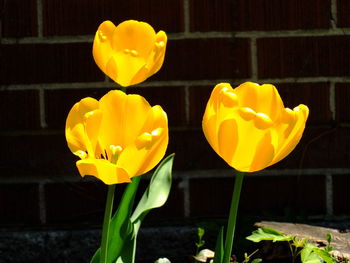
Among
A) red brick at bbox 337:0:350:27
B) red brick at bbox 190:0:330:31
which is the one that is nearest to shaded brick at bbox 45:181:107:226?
red brick at bbox 190:0:330:31

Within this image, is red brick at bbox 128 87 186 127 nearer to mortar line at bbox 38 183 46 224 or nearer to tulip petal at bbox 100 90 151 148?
mortar line at bbox 38 183 46 224

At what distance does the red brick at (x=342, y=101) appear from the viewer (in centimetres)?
197

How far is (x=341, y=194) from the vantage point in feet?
6.58

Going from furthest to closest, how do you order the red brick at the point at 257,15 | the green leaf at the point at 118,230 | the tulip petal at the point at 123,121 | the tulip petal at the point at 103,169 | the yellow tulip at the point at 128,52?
1. the red brick at the point at 257,15
2. the green leaf at the point at 118,230
3. the yellow tulip at the point at 128,52
4. the tulip petal at the point at 123,121
5. the tulip petal at the point at 103,169

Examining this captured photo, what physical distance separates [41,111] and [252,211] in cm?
63

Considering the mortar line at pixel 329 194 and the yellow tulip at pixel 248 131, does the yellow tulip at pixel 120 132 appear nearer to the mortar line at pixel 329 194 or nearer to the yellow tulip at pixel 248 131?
the yellow tulip at pixel 248 131

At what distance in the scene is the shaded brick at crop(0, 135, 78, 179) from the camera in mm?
1982

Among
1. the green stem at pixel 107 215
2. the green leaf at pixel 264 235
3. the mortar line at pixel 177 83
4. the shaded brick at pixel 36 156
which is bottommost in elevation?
the green leaf at pixel 264 235

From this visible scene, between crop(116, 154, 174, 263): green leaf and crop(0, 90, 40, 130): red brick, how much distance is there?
0.68 metres

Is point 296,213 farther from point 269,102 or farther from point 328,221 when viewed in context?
point 269,102

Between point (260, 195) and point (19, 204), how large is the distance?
65 centimetres

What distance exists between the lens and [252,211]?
6.59 ft

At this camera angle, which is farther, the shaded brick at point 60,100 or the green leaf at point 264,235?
the shaded brick at point 60,100

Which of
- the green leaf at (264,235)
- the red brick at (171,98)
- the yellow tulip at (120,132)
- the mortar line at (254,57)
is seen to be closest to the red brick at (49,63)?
the red brick at (171,98)
